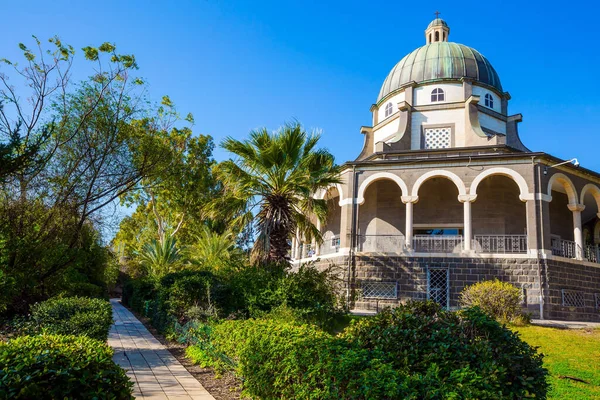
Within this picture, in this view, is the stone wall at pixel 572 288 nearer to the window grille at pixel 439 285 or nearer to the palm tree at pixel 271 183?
the window grille at pixel 439 285

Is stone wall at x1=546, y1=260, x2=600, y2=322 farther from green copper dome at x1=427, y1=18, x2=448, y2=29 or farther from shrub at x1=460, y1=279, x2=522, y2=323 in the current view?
green copper dome at x1=427, y1=18, x2=448, y2=29

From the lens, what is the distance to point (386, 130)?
27.4 meters

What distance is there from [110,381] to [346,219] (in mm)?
18041

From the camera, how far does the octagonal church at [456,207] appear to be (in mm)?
19469

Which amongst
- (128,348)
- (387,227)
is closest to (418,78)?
(387,227)

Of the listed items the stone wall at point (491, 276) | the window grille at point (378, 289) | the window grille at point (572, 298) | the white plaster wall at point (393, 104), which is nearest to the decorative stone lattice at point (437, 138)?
the white plaster wall at point (393, 104)

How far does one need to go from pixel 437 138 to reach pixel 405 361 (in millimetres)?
22211

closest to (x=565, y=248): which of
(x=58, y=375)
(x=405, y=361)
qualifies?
(x=405, y=361)

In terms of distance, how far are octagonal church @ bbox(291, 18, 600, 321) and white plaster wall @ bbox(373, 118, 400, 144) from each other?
10 cm

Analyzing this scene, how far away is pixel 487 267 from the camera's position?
19.4 metres

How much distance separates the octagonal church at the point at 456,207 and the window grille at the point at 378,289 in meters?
0.04

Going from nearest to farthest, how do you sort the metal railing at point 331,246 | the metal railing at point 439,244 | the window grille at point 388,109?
the metal railing at point 439,244, the metal railing at point 331,246, the window grille at point 388,109

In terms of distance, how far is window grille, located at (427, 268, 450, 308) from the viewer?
19.7m

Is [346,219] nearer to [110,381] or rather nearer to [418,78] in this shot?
[418,78]
